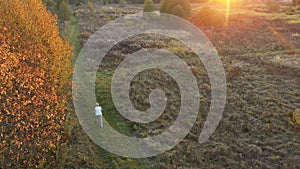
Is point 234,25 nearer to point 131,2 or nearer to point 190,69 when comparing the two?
point 190,69

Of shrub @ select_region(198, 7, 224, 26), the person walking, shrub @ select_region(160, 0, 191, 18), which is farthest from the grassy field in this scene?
shrub @ select_region(160, 0, 191, 18)

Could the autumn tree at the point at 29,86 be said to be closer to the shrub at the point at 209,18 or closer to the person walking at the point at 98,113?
the person walking at the point at 98,113

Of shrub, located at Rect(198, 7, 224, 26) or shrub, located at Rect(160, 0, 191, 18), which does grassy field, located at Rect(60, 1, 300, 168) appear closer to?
shrub, located at Rect(198, 7, 224, 26)

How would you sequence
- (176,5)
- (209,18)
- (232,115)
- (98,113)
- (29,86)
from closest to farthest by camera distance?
(29,86), (98,113), (232,115), (209,18), (176,5)

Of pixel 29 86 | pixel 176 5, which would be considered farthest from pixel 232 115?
pixel 176 5

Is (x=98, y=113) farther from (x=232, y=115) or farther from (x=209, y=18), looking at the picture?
(x=209, y=18)

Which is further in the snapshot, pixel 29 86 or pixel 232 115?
pixel 232 115

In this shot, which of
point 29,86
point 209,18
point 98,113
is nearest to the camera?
point 29,86

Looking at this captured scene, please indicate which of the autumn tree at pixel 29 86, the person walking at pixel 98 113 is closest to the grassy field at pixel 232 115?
the person walking at pixel 98 113
